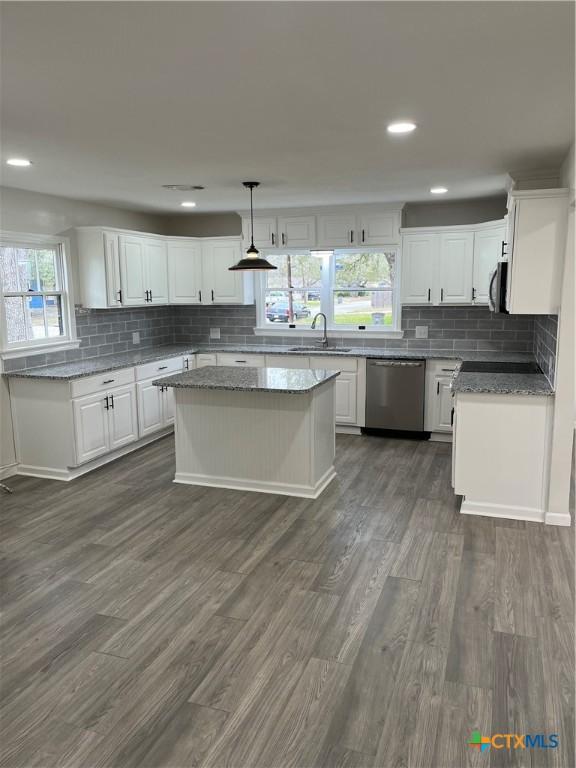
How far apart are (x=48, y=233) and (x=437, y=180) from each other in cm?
352

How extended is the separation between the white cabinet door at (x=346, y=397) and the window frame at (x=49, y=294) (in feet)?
9.02

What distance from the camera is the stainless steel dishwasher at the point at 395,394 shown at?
5895mm

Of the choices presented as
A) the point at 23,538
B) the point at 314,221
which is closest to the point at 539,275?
the point at 314,221

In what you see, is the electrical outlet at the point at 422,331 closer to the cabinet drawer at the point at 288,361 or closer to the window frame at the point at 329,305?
the window frame at the point at 329,305

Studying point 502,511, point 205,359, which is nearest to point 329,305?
point 205,359

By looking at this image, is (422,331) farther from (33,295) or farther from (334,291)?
(33,295)

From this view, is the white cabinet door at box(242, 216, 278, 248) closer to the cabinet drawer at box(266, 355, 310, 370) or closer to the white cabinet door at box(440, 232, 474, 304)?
the cabinet drawer at box(266, 355, 310, 370)

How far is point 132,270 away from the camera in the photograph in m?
6.04

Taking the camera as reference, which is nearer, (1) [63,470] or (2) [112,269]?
(1) [63,470]

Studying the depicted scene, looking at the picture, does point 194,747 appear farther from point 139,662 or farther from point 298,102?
point 298,102

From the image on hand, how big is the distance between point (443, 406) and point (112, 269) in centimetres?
362

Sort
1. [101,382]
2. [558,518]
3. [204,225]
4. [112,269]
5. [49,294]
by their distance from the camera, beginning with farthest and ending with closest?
[204,225] < [112,269] < [49,294] < [101,382] < [558,518]

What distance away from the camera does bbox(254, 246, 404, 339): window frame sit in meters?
6.43

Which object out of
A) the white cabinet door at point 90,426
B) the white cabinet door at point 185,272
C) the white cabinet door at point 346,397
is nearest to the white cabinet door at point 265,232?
the white cabinet door at point 185,272
